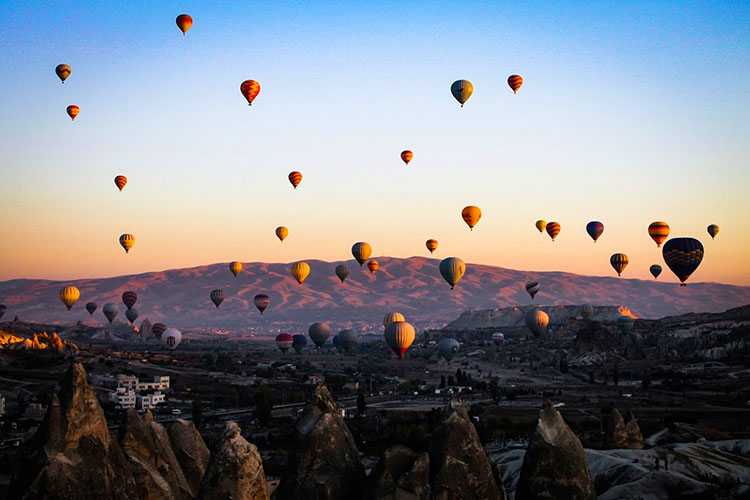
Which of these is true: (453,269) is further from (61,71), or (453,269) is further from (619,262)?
(61,71)

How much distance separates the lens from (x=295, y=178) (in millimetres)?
97312

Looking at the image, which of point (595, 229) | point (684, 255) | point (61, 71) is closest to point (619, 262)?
point (595, 229)

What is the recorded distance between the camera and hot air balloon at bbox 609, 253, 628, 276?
383 ft

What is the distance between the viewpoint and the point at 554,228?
112 meters

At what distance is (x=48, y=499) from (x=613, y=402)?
9314 cm

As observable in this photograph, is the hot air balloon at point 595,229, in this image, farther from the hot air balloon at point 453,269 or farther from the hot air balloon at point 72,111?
the hot air balloon at point 72,111

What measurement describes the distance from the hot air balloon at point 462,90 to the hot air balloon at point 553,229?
33.4m

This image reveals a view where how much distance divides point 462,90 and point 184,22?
29.0 m

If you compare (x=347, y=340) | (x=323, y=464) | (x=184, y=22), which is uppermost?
(x=184, y=22)

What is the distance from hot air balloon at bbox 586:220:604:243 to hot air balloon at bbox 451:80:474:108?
117ft

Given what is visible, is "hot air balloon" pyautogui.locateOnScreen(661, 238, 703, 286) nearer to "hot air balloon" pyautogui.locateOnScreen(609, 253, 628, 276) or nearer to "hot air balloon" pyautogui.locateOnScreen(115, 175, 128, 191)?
"hot air balloon" pyautogui.locateOnScreen(609, 253, 628, 276)

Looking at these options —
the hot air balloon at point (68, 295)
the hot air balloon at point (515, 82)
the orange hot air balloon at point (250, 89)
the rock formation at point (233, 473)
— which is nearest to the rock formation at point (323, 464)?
the rock formation at point (233, 473)

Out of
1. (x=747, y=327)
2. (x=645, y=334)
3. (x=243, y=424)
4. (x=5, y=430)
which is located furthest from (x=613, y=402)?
(x=645, y=334)

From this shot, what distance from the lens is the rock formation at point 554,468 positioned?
67.7 feet
